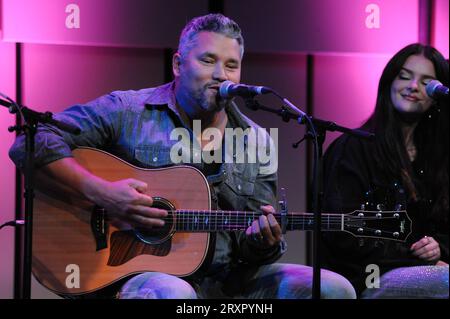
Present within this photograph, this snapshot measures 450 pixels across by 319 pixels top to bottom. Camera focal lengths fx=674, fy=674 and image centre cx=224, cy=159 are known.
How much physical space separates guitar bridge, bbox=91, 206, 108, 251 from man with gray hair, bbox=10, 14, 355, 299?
33 millimetres

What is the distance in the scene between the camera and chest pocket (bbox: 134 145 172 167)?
113 inches

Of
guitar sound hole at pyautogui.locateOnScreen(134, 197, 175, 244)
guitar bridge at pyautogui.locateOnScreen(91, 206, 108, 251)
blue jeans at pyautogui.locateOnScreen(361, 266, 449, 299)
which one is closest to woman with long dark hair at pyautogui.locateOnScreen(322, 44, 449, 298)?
blue jeans at pyautogui.locateOnScreen(361, 266, 449, 299)

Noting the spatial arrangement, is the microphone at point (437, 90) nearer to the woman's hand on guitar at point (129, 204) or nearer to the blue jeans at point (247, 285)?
the blue jeans at point (247, 285)

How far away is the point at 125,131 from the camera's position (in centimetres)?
292

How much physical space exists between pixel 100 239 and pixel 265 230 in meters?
0.68

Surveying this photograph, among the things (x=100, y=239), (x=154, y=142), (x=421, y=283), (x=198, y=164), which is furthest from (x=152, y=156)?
(x=421, y=283)

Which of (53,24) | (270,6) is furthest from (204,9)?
(53,24)

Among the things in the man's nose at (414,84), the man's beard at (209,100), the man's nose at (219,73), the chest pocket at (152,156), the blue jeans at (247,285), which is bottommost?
the blue jeans at (247,285)

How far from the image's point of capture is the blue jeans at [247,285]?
8.32 feet

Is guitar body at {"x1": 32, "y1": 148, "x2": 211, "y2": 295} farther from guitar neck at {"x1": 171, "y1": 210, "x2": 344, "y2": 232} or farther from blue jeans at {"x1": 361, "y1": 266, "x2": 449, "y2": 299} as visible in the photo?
blue jeans at {"x1": 361, "y1": 266, "x2": 449, "y2": 299}

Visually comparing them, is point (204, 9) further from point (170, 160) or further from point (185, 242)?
point (185, 242)

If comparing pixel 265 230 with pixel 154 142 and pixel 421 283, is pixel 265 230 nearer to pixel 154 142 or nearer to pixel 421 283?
pixel 154 142

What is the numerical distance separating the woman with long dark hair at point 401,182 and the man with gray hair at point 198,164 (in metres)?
0.40

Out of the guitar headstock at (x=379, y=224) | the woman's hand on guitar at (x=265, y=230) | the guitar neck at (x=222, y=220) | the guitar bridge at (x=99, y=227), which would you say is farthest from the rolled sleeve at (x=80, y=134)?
the guitar headstock at (x=379, y=224)
